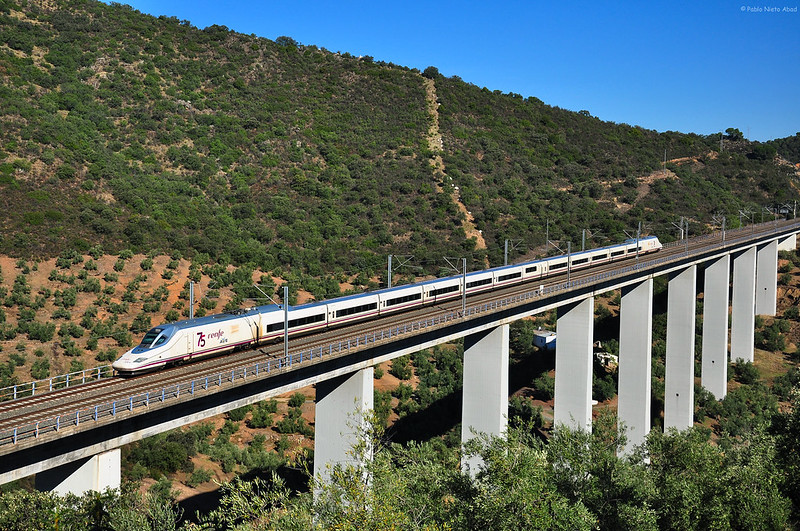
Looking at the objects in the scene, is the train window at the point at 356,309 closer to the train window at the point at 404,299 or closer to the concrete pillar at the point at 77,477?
the train window at the point at 404,299

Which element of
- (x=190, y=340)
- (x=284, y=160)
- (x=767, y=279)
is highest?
(x=284, y=160)

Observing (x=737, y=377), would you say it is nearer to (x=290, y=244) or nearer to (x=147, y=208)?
(x=290, y=244)

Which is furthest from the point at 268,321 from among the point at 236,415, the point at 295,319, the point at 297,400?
the point at 297,400

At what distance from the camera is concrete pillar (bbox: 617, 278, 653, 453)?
4697 cm

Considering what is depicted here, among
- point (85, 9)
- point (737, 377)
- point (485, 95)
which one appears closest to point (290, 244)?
point (737, 377)

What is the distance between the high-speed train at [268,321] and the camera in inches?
A: 1005

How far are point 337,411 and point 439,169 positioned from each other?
256 feet

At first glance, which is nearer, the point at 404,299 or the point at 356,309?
the point at 356,309

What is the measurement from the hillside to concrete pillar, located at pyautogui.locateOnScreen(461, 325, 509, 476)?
36197mm

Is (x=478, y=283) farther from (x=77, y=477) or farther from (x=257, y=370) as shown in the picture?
(x=77, y=477)

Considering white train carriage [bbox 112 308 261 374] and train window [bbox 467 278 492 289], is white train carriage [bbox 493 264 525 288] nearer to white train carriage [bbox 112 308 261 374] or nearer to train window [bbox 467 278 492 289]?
train window [bbox 467 278 492 289]

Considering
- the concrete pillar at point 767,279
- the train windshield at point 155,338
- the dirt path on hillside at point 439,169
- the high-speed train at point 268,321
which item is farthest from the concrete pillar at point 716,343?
the train windshield at point 155,338

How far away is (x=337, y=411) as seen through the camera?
28531 millimetres

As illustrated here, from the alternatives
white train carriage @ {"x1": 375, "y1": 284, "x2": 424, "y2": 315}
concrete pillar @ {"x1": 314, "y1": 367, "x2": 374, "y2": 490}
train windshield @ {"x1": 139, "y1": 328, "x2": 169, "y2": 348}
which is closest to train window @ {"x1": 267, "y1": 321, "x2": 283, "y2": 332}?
concrete pillar @ {"x1": 314, "y1": 367, "x2": 374, "y2": 490}
